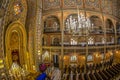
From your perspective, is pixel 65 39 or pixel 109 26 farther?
pixel 109 26

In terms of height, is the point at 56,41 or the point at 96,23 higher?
the point at 96,23

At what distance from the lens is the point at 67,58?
1773cm

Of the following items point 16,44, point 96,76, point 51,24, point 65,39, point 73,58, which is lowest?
point 96,76

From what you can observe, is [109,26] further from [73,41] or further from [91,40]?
[73,41]

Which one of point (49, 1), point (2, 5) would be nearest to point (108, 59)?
point (49, 1)

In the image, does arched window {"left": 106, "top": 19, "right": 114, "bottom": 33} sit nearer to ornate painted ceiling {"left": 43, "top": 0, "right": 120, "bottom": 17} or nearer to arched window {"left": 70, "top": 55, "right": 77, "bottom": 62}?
ornate painted ceiling {"left": 43, "top": 0, "right": 120, "bottom": 17}

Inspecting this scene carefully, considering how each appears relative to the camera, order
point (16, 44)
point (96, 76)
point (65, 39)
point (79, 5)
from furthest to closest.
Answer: point (65, 39) → point (79, 5) → point (96, 76) → point (16, 44)

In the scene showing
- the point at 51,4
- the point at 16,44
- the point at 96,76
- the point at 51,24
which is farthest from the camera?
the point at 51,24

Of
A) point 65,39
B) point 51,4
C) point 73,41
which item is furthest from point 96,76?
point 51,4

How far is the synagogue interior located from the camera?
416 inches

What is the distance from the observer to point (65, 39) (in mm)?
18500

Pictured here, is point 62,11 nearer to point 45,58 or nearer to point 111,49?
point 45,58

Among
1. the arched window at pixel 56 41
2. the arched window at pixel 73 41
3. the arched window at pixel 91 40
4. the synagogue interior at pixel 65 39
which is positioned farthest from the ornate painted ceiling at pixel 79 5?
the arched window at pixel 73 41

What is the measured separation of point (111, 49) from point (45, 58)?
8.84m
